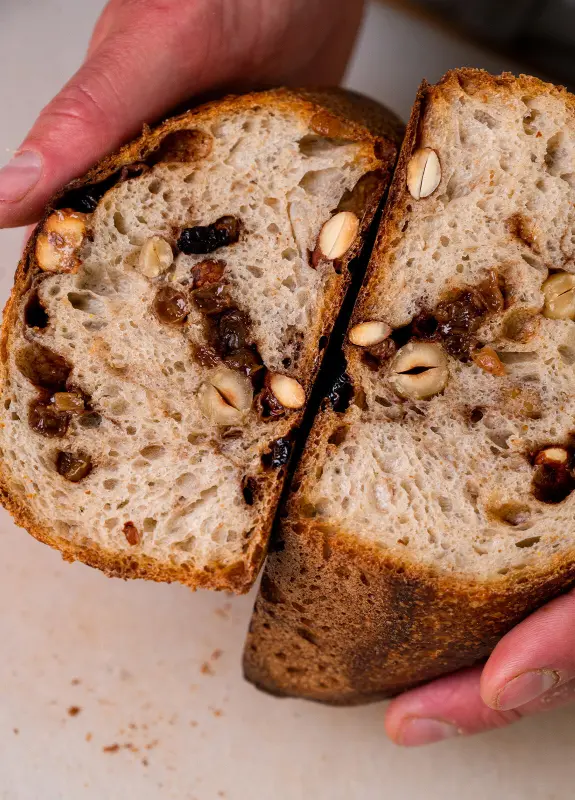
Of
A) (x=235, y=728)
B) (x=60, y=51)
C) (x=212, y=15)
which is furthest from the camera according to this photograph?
(x=60, y=51)

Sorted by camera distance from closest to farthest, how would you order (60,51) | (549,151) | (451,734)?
1. (549,151)
2. (451,734)
3. (60,51)

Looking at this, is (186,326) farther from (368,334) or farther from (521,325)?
(521,325)

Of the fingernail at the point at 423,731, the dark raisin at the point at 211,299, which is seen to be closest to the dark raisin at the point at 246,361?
the dark raisin at the point at 211,299

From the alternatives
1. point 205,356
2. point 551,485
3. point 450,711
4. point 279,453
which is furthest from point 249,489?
point 450,711

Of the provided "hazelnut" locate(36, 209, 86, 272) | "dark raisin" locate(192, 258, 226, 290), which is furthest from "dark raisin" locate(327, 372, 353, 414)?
"hazelnut" locate(36, 209, 86, 272)

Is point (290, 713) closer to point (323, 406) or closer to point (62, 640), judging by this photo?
point (62, 640)

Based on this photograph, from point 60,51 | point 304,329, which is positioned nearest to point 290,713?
point 304,329
